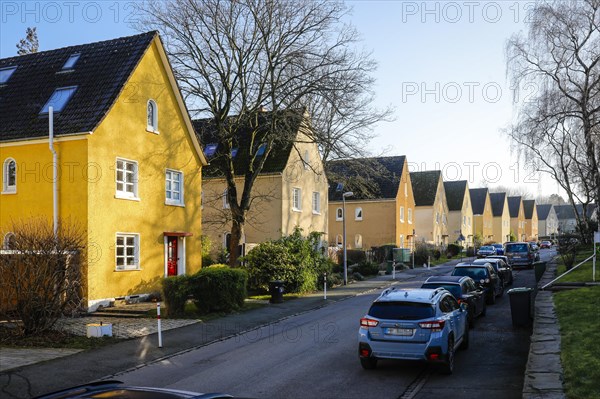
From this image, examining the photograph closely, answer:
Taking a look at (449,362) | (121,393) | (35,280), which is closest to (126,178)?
(35,280)

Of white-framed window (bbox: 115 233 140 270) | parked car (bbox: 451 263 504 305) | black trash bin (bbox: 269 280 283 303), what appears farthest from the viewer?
black trash bin (bbox: 269 280 283 303)

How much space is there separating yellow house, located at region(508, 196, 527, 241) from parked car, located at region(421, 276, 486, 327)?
10658cm

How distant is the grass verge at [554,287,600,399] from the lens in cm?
921

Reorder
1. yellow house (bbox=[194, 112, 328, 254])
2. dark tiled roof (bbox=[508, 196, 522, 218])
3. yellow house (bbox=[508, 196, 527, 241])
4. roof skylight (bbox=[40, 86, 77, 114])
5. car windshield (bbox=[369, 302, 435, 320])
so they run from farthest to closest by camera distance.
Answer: dark tiled roof (bbox=[508, 196, 522, 218]) → yellow house (bbox=[508, 196, 527, 241]) → yellow house (bbox=[194, 112, 328, 254]) → roof skylight (bbox=[40, 86, 77, 114]) → car windshield (bbox=[369, 302, 435, 320])

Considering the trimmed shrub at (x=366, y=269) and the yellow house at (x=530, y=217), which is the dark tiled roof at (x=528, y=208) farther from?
the trimmed shrub at (x=366, y=269)

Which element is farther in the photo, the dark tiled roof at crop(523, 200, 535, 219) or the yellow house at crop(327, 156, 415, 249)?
the dark tiled roof at crop(523, 200, 535, 219)

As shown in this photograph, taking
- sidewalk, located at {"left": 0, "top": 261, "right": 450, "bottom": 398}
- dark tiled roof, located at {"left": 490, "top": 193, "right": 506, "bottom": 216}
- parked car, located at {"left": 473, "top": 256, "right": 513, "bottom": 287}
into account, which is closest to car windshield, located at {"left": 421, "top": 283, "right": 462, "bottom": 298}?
sidewalk, located at {"left": 0, "top": 261, "right": 450, "bottom": 398}

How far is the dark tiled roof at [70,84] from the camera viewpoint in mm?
22562

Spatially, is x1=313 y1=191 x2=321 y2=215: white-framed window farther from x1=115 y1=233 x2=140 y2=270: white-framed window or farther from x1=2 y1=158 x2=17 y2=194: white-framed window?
x1=2 y1=158 x2=17 y2=194: white-framed window

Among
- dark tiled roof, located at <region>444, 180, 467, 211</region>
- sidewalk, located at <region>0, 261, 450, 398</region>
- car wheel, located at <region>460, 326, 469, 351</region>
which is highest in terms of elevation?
dark tiled roof, located at <region>444, 180, 467, 211</region>

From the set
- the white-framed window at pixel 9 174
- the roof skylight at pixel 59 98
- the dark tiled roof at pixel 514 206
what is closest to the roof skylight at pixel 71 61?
the roof skylight at pixel 59 98

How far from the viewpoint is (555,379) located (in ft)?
32.1

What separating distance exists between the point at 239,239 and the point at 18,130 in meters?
11.9

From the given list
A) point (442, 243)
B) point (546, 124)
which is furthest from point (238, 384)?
point (442, 243)
